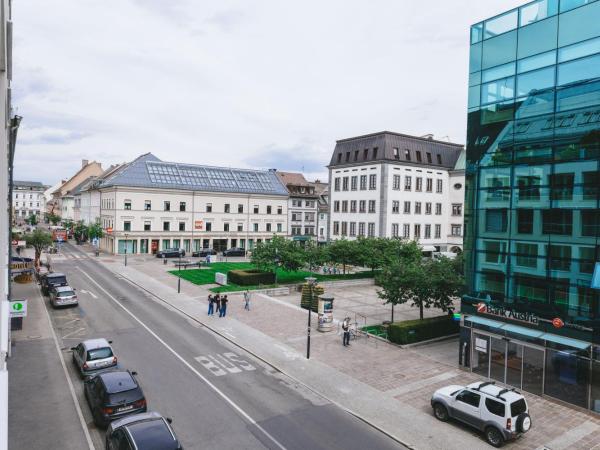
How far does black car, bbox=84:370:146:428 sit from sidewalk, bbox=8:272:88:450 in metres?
0.73

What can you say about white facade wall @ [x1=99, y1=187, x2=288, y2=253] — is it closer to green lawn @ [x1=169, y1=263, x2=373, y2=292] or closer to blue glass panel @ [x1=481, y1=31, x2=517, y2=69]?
green lawn @ [x1=169, y1=263, x2=373, y2=292]

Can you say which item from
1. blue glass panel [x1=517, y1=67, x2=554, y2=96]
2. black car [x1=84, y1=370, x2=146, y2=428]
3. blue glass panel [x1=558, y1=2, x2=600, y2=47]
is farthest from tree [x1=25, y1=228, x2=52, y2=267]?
blue glass panel [x1=558, y1=2, x2=600, y2=47]

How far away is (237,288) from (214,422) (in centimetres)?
2432

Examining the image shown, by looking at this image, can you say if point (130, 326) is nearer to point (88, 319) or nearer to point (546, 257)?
point (88, 319)

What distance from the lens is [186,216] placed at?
66.9 meters

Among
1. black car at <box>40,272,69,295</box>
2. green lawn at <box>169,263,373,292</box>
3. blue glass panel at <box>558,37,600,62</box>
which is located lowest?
green lawn at <box>169,263,373,292</box>

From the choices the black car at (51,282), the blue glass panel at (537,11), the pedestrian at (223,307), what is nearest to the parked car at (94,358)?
the pedestrian at (223,307)

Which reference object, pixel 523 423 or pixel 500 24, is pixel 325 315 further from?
pixel 500 24

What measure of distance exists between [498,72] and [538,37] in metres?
2.14

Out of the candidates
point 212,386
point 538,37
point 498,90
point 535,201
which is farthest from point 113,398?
Result: point 538,37

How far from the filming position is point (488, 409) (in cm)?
1494

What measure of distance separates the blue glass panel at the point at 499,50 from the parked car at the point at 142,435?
2040 centimetres

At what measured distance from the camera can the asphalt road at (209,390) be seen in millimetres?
14320

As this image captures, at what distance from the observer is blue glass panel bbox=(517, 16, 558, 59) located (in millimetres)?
18812
